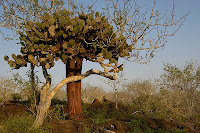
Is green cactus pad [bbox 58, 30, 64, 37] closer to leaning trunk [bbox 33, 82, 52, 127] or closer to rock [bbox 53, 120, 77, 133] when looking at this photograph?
leaning trunk [bbox 33, 82, 52, 127]

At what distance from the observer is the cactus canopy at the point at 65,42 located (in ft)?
24.4

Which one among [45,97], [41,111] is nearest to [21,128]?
[41,111]

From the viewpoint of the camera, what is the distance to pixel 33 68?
29.8ft

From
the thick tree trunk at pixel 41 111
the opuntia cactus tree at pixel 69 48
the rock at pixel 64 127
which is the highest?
the opuntia cactus tree at pixel 69 48

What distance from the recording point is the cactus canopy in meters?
7.44

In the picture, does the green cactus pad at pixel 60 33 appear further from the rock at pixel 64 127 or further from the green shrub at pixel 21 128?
the green shrub at pixel 21 128

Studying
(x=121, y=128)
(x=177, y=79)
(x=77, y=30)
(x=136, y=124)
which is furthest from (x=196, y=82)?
(x=77, y=30)

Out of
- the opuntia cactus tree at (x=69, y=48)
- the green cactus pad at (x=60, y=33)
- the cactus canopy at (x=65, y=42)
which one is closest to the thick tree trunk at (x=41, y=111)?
the opuntia cactus tree at (x=69, y=48)

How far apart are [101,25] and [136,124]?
174 inches

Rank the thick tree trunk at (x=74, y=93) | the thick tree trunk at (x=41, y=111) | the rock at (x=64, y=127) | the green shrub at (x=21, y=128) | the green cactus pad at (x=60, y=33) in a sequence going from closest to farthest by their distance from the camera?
the green shrub at (x=21, y=128) < the rock at (x=64, y=127) < the thick tree trunk at (x=41, y=111) < the green cactus pad at (x=60, y=33) < the thick tree trunk at (x=74, y=93)

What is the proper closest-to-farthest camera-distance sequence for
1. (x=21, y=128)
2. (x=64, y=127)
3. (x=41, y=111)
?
1. (x=21, y=128)
2. (x=64, y=127)
3. (x=41, y=111)

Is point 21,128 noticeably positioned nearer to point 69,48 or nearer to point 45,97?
point 45,97

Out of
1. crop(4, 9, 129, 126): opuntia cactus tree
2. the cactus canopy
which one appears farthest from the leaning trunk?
the cactus canopy

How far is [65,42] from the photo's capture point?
7.80 m
